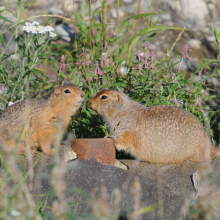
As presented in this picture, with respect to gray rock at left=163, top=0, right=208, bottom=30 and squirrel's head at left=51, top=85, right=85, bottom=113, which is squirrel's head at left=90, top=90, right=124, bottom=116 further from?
gray rock at left=163, top=0, right=208, bottom=30

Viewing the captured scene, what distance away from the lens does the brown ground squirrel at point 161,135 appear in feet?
12.3

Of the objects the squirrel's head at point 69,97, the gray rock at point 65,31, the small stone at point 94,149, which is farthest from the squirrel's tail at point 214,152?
the gray rock at point 65,31

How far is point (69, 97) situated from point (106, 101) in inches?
17.3

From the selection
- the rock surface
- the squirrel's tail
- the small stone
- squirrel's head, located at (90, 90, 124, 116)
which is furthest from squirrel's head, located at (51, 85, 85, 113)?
the squirrel's tail

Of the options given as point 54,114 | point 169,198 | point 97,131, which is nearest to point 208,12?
point 97,131

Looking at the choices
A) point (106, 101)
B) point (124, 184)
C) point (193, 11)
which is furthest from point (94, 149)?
point (193, 11)

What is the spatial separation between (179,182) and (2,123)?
2.07 m

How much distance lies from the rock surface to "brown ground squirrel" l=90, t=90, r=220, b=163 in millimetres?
191

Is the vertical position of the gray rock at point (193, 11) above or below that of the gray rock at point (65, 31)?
above

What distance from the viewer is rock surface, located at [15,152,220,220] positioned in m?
3.09

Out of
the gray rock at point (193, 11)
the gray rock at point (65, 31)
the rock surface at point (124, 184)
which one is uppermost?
the gray rock at point (193, 11)

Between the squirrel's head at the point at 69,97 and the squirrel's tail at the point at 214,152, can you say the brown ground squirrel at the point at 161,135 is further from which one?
the squirrel's head at the point at 69,97

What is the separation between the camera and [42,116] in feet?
13.4

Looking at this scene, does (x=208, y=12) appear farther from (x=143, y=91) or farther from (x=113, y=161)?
(x=113, y=161)
